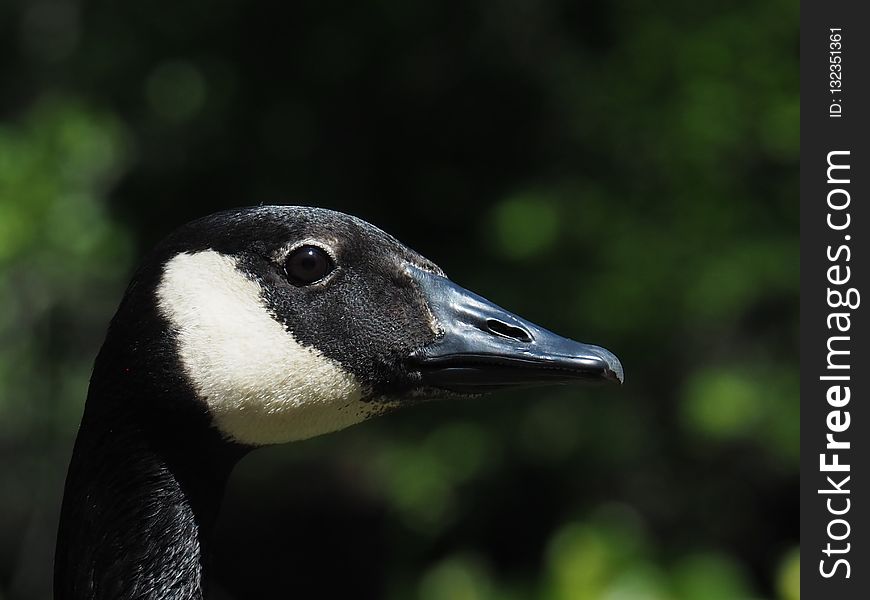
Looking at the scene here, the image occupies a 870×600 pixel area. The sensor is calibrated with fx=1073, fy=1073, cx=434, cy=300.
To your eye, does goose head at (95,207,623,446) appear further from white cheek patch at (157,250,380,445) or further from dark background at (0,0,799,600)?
dark background at (0,0,799,600)

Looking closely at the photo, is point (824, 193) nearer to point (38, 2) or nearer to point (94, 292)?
point (94, 292)

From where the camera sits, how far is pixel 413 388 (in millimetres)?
2529

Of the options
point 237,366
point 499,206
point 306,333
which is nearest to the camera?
point 237,366

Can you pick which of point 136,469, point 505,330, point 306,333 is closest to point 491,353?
point 505,330

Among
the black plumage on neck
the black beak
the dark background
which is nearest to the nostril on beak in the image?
the black beak

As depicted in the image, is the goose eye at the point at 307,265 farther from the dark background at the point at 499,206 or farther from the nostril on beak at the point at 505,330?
the dark background at the point at 499,206

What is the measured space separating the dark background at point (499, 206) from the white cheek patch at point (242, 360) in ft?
8.46

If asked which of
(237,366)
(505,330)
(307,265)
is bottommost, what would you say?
(237,366)

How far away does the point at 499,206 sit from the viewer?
5.61 metres

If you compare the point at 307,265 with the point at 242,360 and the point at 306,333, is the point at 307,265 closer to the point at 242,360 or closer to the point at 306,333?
the point at 306,333

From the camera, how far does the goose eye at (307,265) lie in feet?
8.11

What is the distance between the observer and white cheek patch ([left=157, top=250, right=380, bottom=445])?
92.5 inches

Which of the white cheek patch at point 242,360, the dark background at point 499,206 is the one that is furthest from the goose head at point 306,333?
the dark background at point 499,206

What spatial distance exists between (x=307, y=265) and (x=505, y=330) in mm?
488
